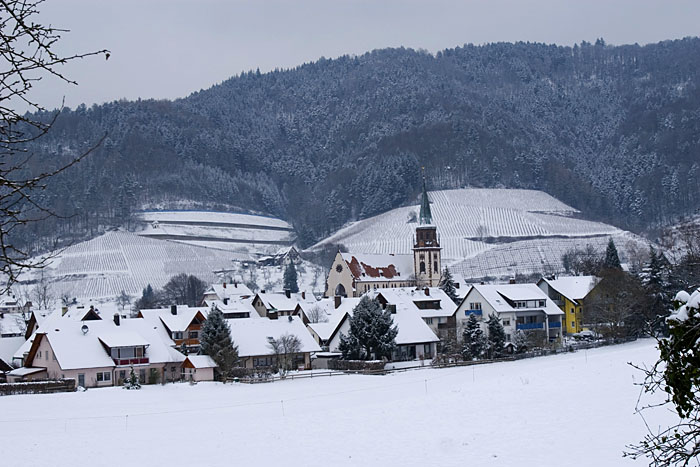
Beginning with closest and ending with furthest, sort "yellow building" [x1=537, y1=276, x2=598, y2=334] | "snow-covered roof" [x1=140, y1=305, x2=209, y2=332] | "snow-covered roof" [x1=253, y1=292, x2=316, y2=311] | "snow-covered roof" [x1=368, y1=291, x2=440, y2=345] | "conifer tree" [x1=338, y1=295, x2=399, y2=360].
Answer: "conifer tree" [x1=338, y1=295, x2=399, y2=360] < "snow-covered roof" [x1=368, y1=291, x2=440, y2=345] < "snow-covered roof" [x1=140, y1=305, x2=209, y2=332] < "yellow building" [x1=537, y1=276, x2=598, y2=334] < "snow-covered roof" [x1=253, y1=292, x2=316, y2=311]

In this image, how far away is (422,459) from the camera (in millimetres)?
21312

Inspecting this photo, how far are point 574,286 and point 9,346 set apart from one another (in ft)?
173

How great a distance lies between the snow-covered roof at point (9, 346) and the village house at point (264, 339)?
57.3 feet

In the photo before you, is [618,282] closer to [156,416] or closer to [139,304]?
[156,416]

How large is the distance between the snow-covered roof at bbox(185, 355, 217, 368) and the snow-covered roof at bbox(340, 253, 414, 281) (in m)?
72.3

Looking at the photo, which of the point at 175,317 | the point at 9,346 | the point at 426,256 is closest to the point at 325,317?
the point at 175,317

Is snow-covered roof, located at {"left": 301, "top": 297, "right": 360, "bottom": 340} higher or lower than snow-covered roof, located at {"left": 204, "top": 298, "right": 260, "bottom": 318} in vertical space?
lower

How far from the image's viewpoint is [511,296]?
2968 inches

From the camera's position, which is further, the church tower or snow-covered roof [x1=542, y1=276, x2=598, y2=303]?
the church tower

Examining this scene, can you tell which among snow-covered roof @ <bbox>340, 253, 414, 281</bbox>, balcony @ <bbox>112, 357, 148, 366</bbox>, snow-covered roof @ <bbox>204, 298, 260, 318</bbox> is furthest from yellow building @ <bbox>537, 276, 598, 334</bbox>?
snow-covered roof @ <bbox>340, 253, 414, 281</bbox>

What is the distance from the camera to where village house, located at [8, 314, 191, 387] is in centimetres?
5541

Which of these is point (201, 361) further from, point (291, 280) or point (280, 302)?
point (291, 280)

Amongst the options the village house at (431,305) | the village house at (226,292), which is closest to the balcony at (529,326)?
the village house at (431,305)

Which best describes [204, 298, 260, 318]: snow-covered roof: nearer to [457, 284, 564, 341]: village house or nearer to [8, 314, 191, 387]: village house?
[8, 314, 191, 387]: village house
